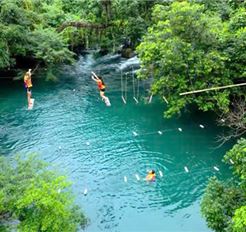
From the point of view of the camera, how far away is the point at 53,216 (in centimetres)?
1238

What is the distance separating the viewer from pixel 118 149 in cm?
2317

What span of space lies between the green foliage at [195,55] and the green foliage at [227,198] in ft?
35.1


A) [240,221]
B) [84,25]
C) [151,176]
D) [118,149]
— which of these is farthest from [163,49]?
[84,25]

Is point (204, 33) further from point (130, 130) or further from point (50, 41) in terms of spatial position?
point (50, 41)

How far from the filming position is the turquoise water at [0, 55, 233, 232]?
1780 centimetres

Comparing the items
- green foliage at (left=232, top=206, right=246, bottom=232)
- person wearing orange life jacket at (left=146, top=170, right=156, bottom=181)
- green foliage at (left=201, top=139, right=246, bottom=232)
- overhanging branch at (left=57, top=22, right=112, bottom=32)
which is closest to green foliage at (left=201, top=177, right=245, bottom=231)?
green foliage at (left=201, top=139, right=246, bottom=232)

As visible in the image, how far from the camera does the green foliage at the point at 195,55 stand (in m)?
23.6

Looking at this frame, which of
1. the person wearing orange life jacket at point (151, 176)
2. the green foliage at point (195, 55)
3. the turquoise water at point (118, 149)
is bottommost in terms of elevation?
the turquoise water at point (118, 149)

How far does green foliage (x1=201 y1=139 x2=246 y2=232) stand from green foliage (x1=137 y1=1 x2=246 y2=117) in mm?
10694

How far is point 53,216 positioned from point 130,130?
1355cm

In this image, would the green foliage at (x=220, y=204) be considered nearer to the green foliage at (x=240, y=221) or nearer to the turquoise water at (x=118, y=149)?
the green foliage at (x=240, y=221)

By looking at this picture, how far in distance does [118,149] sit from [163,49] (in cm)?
604

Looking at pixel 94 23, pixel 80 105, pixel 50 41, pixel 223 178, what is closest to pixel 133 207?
pixel 223 178

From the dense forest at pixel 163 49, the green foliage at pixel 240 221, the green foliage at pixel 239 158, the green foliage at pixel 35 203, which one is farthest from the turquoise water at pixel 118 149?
the green foliage at pixel 240 221
